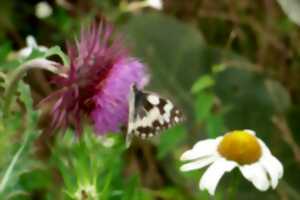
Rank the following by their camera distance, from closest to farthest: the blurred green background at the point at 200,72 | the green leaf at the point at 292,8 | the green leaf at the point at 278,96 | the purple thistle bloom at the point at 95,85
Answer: the purple thistle bloom at the point at 95,85 < the green leaf at the point at 292,8 < the blurred green background at the point at 200,72 < the green leaf at the point at 278,96

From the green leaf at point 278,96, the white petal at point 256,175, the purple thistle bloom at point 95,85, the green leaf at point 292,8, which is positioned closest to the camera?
the purple thistle bloom at point 95,85

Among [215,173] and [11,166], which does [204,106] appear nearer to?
[215,173]

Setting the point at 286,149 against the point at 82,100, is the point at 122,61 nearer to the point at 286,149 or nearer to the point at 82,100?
the point at 82,100

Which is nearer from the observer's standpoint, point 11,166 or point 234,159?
point 11,166

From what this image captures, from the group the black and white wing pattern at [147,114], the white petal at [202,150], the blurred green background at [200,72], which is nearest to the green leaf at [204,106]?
the blurred green background at [200,72]

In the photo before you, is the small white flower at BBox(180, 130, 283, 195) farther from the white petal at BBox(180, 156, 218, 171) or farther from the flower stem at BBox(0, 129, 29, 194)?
the flower stem at BBox(0, 129, 29, 194)

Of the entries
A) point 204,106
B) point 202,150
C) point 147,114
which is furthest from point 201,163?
point 204,106

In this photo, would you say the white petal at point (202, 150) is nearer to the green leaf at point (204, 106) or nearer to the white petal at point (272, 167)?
the white petal at point (272, 167)
